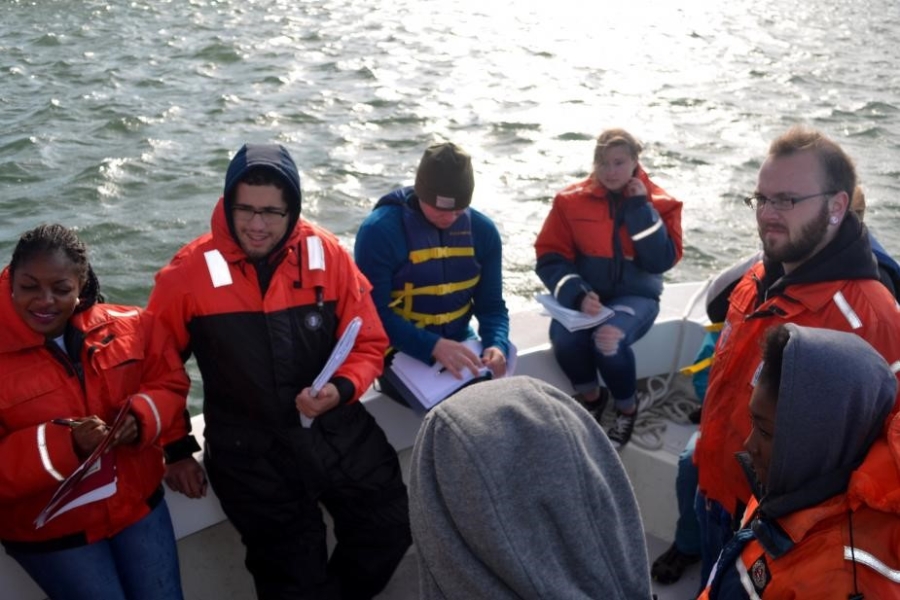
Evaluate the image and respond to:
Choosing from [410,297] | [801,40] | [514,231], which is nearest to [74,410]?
[410,297]

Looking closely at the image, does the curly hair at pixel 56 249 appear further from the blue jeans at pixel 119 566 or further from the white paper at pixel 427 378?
the white paper at pixel 427 378

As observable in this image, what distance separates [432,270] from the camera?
3.54 meters

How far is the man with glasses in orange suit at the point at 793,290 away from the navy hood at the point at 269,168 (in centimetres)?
140

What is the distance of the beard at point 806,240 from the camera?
2.76m

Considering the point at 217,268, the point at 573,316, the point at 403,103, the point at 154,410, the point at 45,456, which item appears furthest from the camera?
the point at 403,103

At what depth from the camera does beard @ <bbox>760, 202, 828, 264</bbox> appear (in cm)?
276

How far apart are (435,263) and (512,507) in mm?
2256

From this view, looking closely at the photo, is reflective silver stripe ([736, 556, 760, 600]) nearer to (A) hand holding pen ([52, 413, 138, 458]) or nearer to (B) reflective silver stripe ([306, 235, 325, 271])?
(B) reflective silver stripe ([306, 235, 325, 271])

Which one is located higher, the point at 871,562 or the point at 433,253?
the point at 433,253

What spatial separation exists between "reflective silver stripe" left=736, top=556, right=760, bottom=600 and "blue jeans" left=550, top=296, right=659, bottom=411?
1.74 metres

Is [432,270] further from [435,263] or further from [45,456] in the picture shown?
[45,456]

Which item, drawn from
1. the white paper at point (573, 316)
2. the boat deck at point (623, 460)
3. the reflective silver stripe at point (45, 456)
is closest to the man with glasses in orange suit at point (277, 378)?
the boat deck at point (623, 460)

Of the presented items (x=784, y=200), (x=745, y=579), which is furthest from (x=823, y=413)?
(x=784, y=200)

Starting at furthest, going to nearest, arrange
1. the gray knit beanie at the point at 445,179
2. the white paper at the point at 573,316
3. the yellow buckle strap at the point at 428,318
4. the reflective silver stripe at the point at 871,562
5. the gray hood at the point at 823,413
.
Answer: the white paper at the point at 573,316 < the yellow buckle strap at the point at 428,318 < the gray knit beanie at the point at 445,179 < the gray hood at the point at 823,413 < the reflective silver stripe at the point at 871,562
